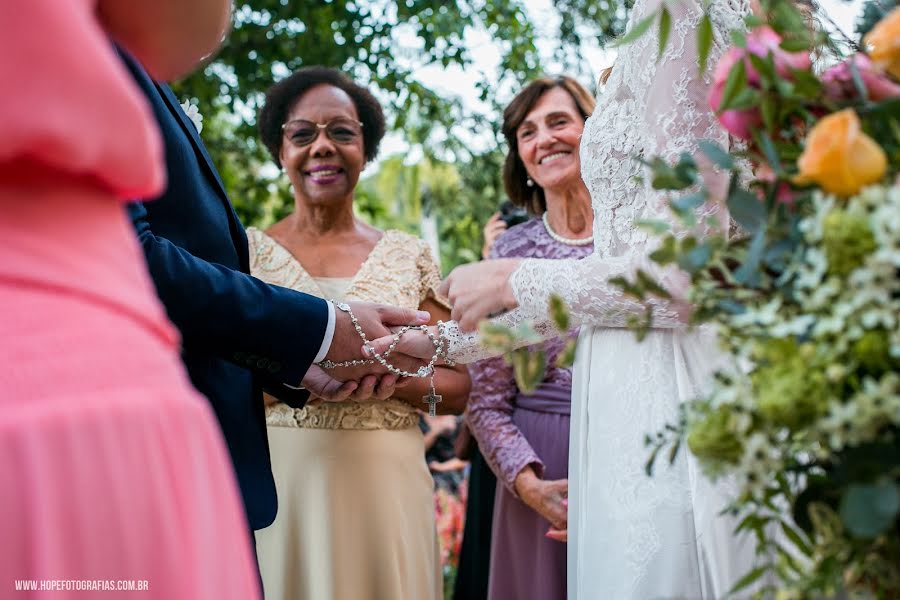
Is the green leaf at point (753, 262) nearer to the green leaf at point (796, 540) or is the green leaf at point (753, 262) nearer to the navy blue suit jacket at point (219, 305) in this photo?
the green leaf at point (796, 540)

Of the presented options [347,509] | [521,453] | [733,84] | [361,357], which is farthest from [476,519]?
[733,84]

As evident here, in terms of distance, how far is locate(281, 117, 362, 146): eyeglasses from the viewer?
4469mm

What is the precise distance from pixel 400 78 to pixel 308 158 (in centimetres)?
160

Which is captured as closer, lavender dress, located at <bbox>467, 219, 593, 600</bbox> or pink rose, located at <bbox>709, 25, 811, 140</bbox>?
pink rose, located at <bbox>709, 25, 811, 140</bbox>

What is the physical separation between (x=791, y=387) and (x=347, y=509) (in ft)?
9.56

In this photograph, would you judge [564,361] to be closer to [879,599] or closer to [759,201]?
[759,201]

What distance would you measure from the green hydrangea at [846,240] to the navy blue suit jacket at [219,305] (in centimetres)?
173

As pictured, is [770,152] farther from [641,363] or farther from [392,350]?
[392,350]

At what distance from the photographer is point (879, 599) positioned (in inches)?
49.0

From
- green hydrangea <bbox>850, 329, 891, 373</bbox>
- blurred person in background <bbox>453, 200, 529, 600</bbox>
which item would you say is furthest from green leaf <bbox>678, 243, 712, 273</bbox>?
blurred person in background <bbox>453, 200, 529, 600</bbox>

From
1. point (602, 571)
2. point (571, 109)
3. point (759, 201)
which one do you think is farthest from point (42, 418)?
point (571, 109)

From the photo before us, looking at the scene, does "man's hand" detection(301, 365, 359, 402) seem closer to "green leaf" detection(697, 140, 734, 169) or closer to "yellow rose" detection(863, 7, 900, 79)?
"green leaf" detection(697, 140, 734, 169)

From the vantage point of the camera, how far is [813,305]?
1199mm

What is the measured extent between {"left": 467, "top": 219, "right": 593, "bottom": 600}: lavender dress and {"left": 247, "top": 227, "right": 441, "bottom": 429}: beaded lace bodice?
337 mm
